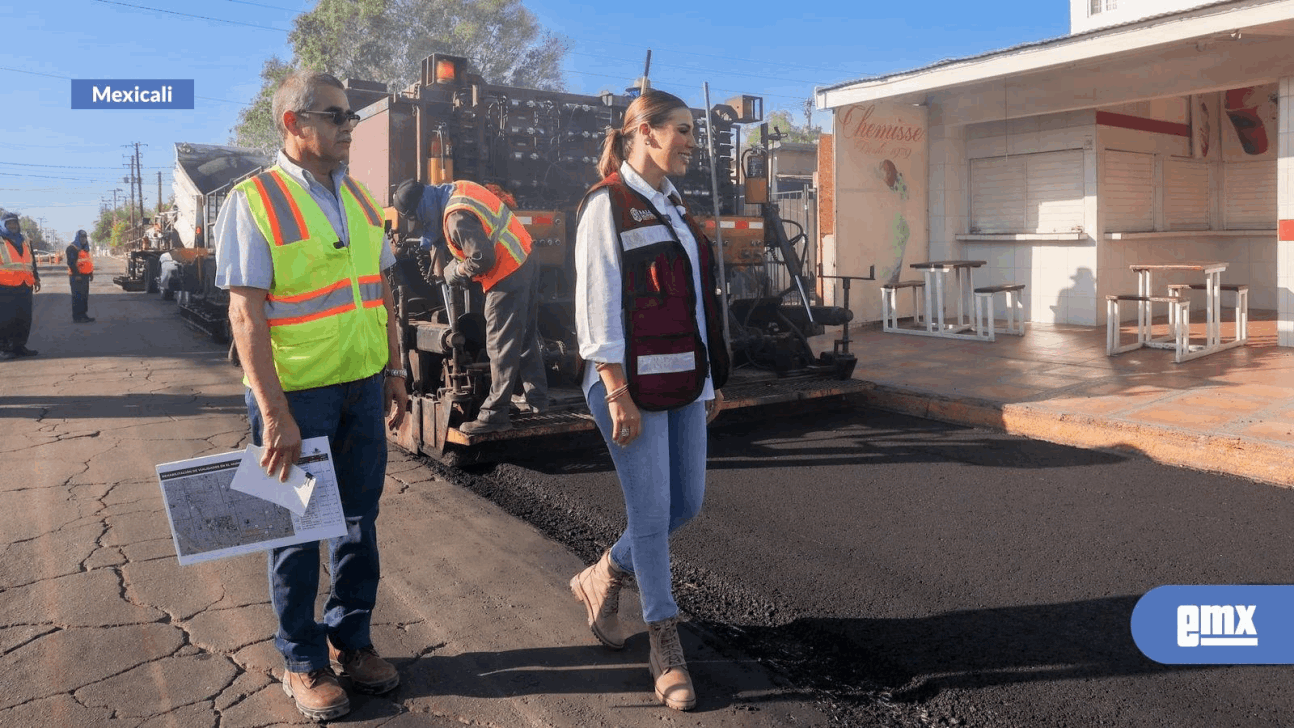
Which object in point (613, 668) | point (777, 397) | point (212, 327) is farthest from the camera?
point (212, 327)

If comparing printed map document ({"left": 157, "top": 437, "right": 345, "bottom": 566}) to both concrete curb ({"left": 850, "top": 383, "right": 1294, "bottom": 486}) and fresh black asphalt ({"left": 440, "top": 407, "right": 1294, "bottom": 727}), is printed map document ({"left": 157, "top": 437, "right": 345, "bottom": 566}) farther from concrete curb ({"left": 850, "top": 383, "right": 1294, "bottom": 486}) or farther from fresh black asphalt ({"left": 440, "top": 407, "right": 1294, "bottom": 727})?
concrete curb ({"left": 850, "top": 383, "right": 1294, "bottom": 486})

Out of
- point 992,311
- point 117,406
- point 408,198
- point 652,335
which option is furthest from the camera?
point 992,311

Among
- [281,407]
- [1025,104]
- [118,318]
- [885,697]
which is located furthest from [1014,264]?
[118,318]

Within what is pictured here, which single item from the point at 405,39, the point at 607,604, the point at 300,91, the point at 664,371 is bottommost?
the point at 607,604

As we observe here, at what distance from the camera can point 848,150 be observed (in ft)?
39.9

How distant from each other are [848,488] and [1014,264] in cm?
810

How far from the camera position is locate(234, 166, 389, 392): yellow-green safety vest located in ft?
9.55

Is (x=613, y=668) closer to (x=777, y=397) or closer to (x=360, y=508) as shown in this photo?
(x=360, y=508)

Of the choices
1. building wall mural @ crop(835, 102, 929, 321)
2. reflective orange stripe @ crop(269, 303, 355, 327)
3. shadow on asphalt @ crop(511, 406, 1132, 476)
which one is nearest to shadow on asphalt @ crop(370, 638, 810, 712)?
reflective orange stripe @ crop(269, 303, 355, 327)

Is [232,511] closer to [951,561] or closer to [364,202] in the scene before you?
[364,202]

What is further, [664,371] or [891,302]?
[891,302]

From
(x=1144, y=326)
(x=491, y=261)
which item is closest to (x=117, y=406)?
(x=491, y=261)

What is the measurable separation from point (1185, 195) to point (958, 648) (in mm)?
11225

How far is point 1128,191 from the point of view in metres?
12.0
